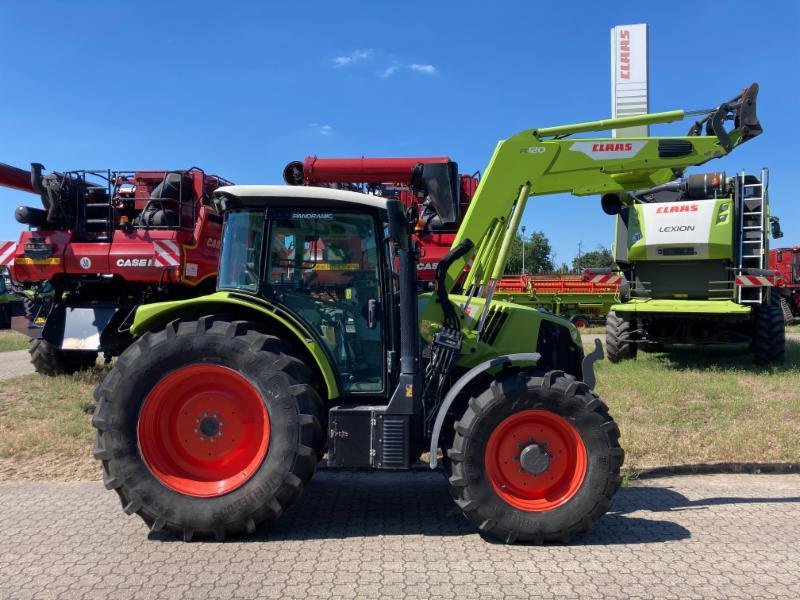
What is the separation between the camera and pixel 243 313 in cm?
411

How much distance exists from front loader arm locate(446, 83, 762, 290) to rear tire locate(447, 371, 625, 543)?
3.16 ft

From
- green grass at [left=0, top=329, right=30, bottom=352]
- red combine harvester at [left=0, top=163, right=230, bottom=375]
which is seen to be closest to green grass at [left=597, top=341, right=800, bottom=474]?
red combine harvester at [left=0, top=163, right=230, bottom=375]

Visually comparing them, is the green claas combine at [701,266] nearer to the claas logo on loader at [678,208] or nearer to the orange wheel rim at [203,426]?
the claas logo on loader at [678,208]

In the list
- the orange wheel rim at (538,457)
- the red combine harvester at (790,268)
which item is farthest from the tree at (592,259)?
the orange wheel rim at (538,457)

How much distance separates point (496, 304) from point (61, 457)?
173 inches

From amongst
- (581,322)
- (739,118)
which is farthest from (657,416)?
(581,322)

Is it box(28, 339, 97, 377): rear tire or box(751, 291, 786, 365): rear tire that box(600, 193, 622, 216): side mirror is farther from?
box(28, 339, 97, 377): rear tire

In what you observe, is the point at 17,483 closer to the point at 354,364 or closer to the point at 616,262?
the point at 354,364

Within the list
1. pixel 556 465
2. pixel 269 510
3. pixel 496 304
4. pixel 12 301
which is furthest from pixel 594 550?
pixel 12 301

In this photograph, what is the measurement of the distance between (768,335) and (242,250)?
9.22 metres

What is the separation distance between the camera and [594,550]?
3.64 meters

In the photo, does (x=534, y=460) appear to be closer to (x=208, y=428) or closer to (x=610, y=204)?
(x=208, y=428)

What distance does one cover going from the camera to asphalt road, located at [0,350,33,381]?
11.0 meters

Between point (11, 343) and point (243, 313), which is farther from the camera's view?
point (11, 343)
